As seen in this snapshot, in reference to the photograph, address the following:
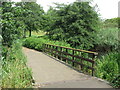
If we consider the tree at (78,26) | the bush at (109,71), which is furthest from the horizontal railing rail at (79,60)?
the tree at (78,26)

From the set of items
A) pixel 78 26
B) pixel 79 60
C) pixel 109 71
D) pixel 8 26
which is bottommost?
pixel 79 60

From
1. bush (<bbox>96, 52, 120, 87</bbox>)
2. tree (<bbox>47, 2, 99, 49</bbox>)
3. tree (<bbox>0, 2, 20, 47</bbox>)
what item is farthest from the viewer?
tree (<bbox>47, 2, 99, 49</bbox>)

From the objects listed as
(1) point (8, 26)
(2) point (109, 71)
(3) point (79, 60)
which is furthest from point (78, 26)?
(1) point (8, 26)

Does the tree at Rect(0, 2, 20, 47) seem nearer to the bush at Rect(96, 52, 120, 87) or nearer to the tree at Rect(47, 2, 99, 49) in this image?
the bush at Rect(96, 52, 120, 87)

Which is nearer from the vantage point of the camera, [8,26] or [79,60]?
[8,26]

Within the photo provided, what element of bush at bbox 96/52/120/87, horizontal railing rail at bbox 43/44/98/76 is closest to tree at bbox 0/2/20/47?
horizontal railing rail at bbox 43/44/98/76

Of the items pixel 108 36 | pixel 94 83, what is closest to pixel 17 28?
pixel 94 83

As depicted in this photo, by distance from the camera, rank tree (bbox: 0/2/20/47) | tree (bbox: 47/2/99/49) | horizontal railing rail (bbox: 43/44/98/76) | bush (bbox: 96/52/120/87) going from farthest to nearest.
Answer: tree (bbox: 47/2/99/49), horizontal railing rail (bbox: 43/44/98/76), tree (bbox: 0/2/20/47), bush (bbox: 96/52/120/87)

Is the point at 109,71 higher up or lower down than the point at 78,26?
lower down

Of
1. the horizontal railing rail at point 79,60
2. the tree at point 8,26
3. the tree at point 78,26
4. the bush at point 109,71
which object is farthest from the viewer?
the tree at point 78,26

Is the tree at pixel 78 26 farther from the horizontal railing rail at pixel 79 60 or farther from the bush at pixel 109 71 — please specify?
the bush at pixel 109 71

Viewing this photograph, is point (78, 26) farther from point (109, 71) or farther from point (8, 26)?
point (8, 26)

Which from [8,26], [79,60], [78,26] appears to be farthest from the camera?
[78,26]

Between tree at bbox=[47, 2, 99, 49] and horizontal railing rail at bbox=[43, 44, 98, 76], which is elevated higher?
tree at bbox=[47, 2, 99, 49]
